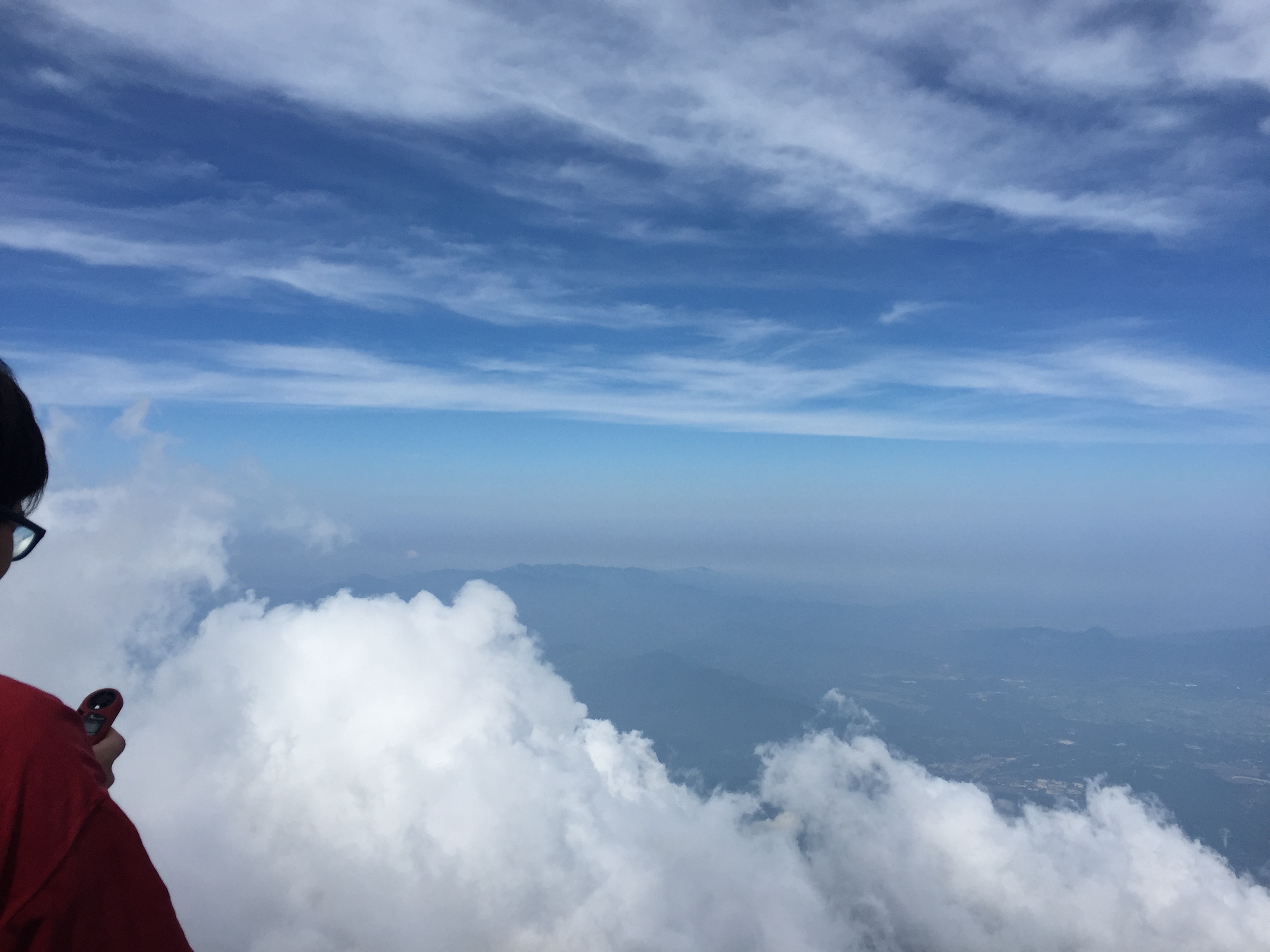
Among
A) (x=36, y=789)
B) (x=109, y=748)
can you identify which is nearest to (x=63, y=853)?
(x=36, y=789)

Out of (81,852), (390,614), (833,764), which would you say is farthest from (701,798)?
(81,852)

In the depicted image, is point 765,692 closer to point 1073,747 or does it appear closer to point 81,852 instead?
point 1073,747

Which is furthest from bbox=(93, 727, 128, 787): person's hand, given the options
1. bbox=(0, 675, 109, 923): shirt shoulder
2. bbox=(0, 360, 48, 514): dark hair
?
bbox=(0, 360, 48, 514): dark hair

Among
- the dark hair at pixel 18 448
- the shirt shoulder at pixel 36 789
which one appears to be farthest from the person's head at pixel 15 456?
the shirt shoulder at pixel 36 789

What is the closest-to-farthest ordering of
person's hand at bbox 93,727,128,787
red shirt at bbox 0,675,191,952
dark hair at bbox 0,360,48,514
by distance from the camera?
red shirt at bbox 0,675,191,952, dark hair at bbox 0,360,48,514, person's hand at bbox 93,727,128,787

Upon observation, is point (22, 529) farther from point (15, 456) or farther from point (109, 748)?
point (109, 748)

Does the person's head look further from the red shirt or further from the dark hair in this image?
the red shirt
